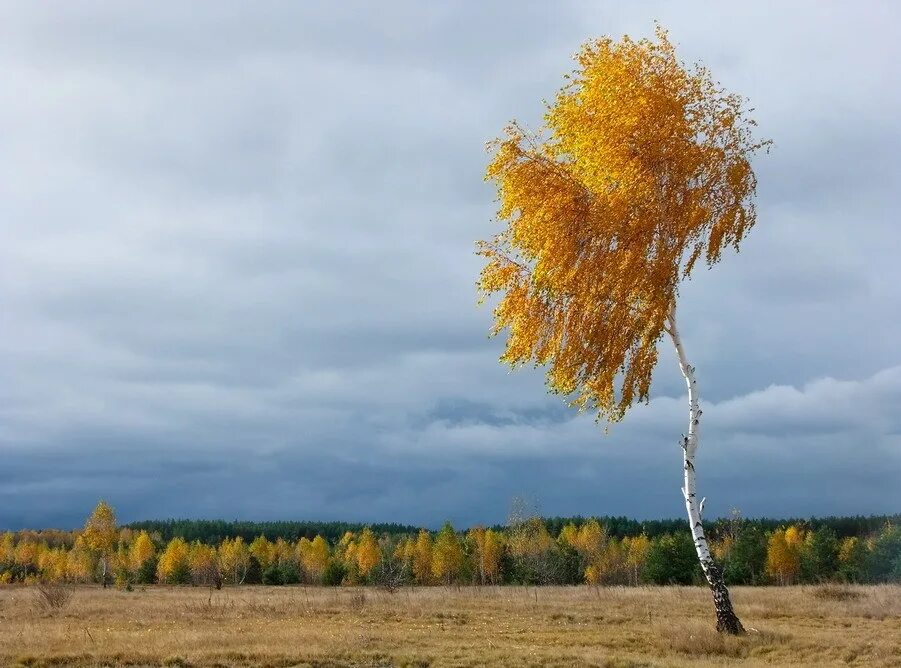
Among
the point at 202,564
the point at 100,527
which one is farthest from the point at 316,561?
the point at 100,527

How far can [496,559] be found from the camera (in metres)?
104

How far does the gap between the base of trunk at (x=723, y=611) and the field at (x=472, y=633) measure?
0.40m

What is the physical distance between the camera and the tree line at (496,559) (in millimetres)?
77812

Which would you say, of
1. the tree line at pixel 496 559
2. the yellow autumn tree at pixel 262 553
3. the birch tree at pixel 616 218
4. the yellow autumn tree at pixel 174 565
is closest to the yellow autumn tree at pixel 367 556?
the tree line at pixel 496 559

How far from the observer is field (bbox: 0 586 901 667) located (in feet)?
63.2

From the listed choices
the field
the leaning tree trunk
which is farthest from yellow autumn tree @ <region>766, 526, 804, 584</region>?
the leaning tree trunk

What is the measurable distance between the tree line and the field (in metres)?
35.2

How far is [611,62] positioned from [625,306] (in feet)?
22.6

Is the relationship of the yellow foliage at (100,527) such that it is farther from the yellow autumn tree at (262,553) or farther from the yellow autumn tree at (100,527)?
the yellow autumn tree at (262,553)

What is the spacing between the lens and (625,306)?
77.8 feet

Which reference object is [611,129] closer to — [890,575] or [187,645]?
[187,645]

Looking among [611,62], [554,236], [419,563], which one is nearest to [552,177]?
[554,236]

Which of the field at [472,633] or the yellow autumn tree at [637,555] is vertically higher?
the field at [472,633]

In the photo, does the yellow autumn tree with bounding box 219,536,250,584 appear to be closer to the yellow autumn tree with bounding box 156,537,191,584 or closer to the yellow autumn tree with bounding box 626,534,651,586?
the yellow autumn tree with bounding box 156,537,191,584
